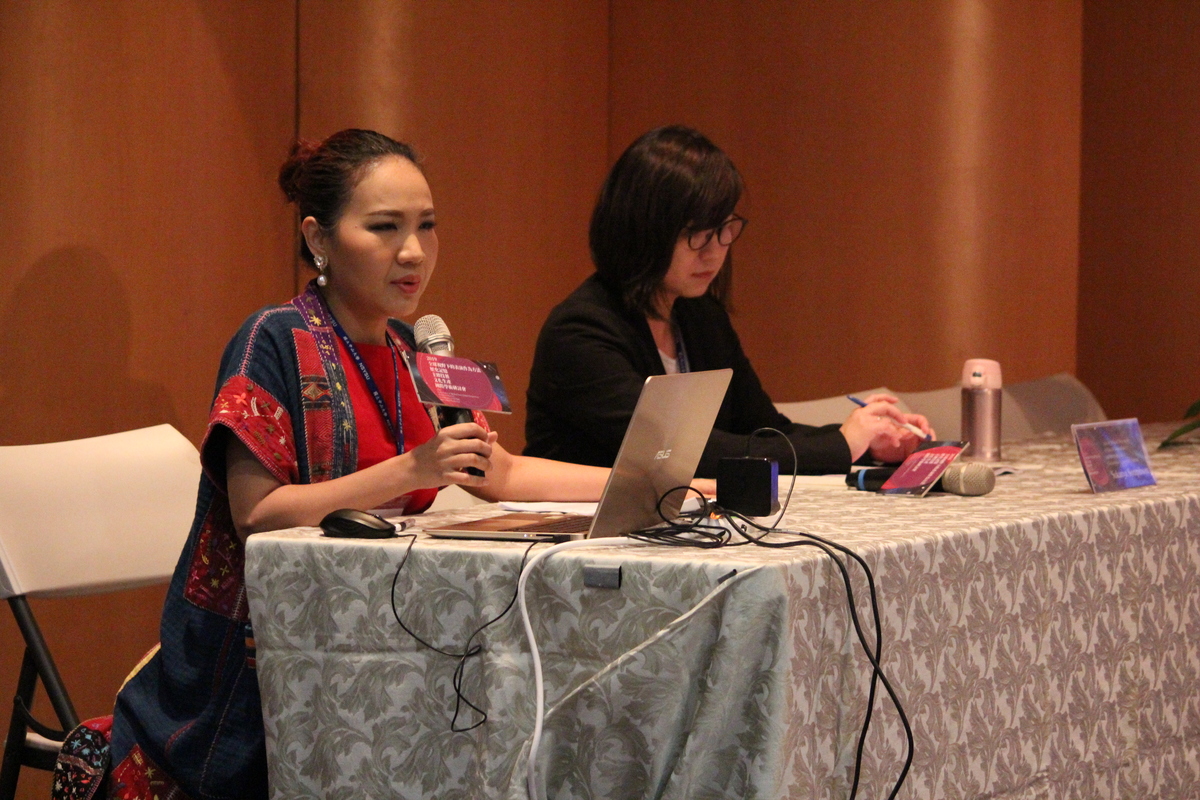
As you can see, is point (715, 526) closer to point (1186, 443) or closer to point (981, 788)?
point (981, 788)

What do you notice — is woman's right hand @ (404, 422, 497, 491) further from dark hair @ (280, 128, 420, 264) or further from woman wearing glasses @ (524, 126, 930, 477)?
woman wearing glasses @ (524, 126, 930, 477)

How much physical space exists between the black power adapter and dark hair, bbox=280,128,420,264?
2.31 ft

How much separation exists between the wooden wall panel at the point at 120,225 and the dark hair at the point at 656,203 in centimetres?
119

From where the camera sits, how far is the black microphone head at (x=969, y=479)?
1.97 metres

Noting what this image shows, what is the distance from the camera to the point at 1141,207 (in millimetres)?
4824

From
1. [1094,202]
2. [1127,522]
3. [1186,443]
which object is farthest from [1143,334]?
[1127,522]

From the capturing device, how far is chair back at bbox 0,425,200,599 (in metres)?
2.01

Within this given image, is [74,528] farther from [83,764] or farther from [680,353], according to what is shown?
[680,353]

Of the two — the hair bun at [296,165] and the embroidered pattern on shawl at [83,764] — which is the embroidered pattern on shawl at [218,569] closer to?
the embroidered pattern on shawl at [83,764]

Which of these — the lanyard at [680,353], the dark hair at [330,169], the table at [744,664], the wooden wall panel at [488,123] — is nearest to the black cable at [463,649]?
the table at [744,664]

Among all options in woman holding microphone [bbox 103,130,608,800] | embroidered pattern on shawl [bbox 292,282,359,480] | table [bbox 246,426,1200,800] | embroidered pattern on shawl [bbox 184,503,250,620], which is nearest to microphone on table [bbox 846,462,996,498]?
table [bbox 246,426,1200,800]

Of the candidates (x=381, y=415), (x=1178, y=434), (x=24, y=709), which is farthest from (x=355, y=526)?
(x=1178, y=434)

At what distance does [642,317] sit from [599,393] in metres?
0.26

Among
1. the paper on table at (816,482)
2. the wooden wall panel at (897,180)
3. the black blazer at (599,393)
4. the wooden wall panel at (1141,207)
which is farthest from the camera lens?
the wooden wall panel at (1141,207)
